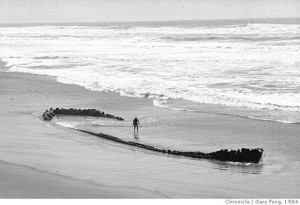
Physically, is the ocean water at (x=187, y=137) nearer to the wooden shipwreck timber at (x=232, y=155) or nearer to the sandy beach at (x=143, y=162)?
the sandy beach at (x=143, y=162)

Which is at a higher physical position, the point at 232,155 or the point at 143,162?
the point at 232,155

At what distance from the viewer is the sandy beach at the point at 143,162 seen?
12164 mm

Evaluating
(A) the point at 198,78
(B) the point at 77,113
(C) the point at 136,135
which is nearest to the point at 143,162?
(C) the point at 136,135

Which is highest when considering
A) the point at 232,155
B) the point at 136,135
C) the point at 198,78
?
the point at 232,155

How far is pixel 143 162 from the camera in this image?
14.8 metres

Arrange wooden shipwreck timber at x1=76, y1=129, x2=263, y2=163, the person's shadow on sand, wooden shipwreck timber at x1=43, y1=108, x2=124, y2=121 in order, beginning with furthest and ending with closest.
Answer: wooden shipwreck timber at x1=43, y1=108, x2=124, y2=121
the person's shadow on sand
wooden shipwreck timber at x1=76, y1=129, x2=263, y2=163

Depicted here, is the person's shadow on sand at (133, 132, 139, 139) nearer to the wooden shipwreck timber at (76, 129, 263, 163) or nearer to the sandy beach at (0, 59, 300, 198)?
the sandy beach at (0, 59, 300, 198)

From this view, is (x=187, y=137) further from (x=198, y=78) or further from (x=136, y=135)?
(x=198, y=78)

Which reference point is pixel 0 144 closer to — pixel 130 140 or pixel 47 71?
pixel 130 140

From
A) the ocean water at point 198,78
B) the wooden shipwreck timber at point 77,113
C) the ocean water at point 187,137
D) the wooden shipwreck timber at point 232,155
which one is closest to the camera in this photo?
the ocean water at point 187,137

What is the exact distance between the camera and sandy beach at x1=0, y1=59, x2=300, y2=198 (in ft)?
39.9

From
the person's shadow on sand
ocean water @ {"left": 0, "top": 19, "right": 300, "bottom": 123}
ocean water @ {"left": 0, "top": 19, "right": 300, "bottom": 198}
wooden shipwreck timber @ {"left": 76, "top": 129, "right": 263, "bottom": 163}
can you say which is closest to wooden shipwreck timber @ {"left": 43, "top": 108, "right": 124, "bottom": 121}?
ocean water @ {"left": 0, "top": 19, "right": 300, "bottom": 198}

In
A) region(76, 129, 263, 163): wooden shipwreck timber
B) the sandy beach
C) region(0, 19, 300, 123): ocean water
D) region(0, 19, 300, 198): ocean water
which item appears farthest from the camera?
region(0, 19, 300, 123): ocean water

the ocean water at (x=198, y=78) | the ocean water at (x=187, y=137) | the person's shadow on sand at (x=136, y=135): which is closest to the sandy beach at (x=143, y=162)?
the ocean water at (x=187, y=137)
